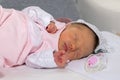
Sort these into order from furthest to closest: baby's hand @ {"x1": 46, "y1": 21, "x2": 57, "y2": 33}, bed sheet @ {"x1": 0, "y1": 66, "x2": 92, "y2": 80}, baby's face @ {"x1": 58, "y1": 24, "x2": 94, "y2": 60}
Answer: baby's hand @ {"x1": 46, "y1": 21, "x2": 57, "y2": 33}
baby's face @ {"x1": 58, "y1": 24, "x2": 94, "y2": 60}
bed sheet @ {"x1": 0, "y1": 66, "x2": 92, "y2": 80}

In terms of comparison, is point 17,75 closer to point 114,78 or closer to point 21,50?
point 21,50

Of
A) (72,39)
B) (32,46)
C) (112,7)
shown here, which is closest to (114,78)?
(72,39)

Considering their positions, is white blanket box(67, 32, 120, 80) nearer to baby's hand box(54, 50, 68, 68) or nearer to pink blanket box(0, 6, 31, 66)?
baby's hand box(54, 50, 68, 68)

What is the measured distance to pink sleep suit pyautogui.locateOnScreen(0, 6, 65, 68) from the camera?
1.13 meters

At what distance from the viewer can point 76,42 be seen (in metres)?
1.21

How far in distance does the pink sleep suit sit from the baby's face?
3cm

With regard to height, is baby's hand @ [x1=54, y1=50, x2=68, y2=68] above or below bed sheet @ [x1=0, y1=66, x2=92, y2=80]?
above

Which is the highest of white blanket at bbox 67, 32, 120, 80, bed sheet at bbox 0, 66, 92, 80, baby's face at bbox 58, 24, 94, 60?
baby's face at bbox 58, 24, 94, 60

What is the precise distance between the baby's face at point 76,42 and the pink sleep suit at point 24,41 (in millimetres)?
33

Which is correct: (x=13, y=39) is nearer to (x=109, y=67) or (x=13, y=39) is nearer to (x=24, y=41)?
(x=24, y=41)

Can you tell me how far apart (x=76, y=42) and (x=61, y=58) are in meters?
0.14

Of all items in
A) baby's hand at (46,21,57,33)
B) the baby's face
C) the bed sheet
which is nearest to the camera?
the bed sheet

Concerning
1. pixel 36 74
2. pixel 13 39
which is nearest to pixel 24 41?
pixel 13 39

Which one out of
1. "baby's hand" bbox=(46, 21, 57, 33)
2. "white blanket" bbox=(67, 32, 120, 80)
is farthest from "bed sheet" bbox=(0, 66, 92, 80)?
"baby's hand" bbox=(46, 21, 57, 33)
